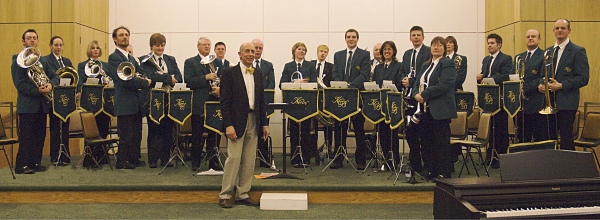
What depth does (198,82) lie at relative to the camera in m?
6.29

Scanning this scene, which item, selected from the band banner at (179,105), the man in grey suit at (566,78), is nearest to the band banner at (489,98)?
the man in grey suit at (566,78)

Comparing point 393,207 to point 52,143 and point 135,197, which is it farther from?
point 52,143

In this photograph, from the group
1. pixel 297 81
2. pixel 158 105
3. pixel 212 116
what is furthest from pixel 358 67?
pixel 158 105

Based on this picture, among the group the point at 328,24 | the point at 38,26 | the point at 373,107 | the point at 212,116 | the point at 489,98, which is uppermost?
the point at 328,24

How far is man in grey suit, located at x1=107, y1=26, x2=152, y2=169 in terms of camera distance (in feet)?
20.7

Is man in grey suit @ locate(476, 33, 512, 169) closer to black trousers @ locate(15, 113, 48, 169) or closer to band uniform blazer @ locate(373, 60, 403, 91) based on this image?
band uniform blazer @ locate(373, 60, 403, 91)

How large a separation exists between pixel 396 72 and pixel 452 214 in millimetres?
3708

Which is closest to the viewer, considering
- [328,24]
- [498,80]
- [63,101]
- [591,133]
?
[591,133]

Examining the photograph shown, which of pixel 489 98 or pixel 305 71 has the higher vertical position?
pixel 305 71

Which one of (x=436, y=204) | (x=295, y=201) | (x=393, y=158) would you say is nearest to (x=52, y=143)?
(x=295, y=201)

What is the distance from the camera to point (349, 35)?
6.63 metres

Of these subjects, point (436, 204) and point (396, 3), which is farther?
point (396, 3)

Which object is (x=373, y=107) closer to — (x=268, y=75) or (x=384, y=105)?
(x=384, y=105)

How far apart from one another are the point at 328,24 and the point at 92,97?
4.09 meters
